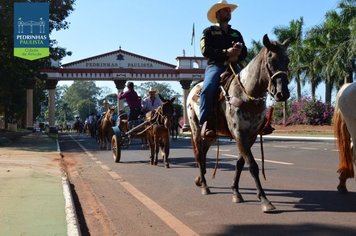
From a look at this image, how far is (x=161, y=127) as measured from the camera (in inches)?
548

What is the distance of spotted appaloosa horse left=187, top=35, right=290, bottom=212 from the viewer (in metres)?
6.73

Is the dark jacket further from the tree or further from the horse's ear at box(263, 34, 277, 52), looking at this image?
the tree

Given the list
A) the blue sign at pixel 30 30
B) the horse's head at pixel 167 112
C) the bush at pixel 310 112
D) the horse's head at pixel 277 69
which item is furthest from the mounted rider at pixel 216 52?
the bush at pixel 310 112

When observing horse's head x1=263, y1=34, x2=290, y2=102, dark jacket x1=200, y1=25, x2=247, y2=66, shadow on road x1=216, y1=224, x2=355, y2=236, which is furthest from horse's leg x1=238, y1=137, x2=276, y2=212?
dark jacket x1=200, y1=25, x2=247, y2=66

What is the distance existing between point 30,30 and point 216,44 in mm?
21515

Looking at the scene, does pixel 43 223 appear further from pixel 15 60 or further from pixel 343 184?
pixel 15 60

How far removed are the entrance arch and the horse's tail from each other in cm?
4569

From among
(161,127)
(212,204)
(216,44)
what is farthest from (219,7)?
(161,127)

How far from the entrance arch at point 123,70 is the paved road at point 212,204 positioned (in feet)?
138

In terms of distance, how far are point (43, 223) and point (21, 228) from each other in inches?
13.4

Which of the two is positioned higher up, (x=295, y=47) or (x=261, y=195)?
(x=295, y=47)

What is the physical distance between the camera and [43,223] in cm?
623

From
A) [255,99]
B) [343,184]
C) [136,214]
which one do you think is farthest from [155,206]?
[343,184]

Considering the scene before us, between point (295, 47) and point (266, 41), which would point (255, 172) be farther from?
point (295, 47)
